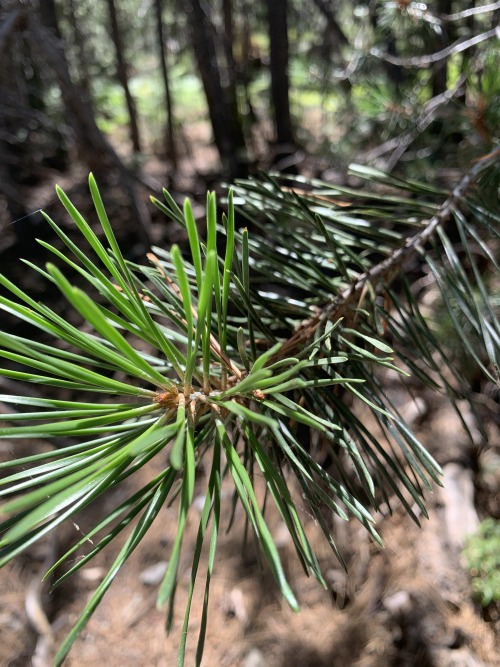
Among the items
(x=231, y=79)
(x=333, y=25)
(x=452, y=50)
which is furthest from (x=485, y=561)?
(x=231, y=79)

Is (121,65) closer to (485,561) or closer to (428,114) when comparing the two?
(428,114)

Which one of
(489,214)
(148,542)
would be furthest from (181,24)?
(489,214)

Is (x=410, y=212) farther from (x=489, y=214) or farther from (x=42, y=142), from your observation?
(x=42, y=142)

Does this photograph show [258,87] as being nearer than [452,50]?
No

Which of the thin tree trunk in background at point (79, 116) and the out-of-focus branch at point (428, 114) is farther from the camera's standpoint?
the thin tree trunk in background at point (79, 116)

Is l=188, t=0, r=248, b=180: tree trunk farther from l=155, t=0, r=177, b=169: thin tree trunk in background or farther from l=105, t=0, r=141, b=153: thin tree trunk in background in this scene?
A: l=105, t=0, r=141, b=153: thin tree trunk in background

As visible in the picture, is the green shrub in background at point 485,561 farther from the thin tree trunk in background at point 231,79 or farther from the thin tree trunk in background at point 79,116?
the thin tree trunk in background at point 231,79

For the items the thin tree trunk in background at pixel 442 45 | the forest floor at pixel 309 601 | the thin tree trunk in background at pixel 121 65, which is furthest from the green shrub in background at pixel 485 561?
the thin tree trunk in background at pixel 121 65

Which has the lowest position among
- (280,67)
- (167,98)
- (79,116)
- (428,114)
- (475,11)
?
(428,114)
